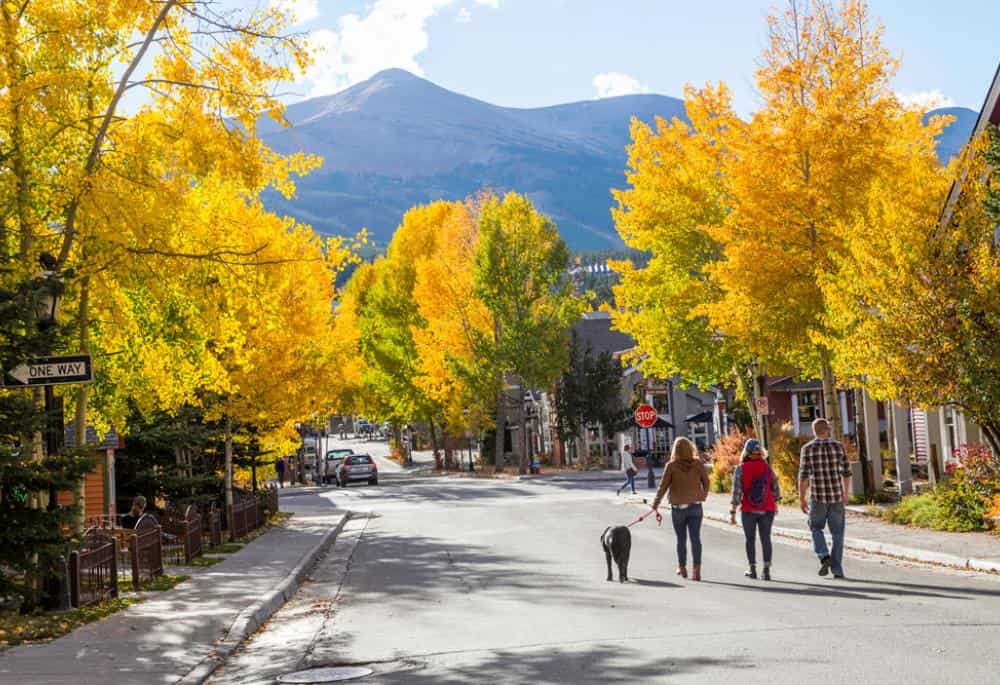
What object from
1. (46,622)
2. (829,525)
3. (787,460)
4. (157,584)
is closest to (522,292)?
(787,460)

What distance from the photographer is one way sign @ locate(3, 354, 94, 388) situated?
1370cm

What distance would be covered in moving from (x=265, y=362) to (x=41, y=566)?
46.2 ft

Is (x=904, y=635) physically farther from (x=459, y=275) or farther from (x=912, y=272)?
(x=459, y=275)

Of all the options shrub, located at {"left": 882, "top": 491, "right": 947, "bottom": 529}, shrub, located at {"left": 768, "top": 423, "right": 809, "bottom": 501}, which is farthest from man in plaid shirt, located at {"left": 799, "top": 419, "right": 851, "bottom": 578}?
shrub, located at {"left": 768, "top": 423, "right": 809, "bottom": 501}

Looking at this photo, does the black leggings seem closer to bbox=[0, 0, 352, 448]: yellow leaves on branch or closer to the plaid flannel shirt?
the plaid flannel shirt

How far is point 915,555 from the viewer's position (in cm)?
1700

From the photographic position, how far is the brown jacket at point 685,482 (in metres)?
15.6

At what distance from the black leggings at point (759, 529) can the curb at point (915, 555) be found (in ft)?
8.21

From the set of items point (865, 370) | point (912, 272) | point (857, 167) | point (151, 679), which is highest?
point (857, 167)

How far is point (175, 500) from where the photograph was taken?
92.5 feet

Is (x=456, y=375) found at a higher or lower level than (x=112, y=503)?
higher

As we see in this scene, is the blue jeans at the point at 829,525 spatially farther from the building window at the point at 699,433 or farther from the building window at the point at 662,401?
the building window at the point at 699,433

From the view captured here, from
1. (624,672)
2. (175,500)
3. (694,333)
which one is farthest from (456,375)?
(624,672)

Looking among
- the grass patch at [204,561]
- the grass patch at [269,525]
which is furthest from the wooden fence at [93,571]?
the grass patch at [269,525]
